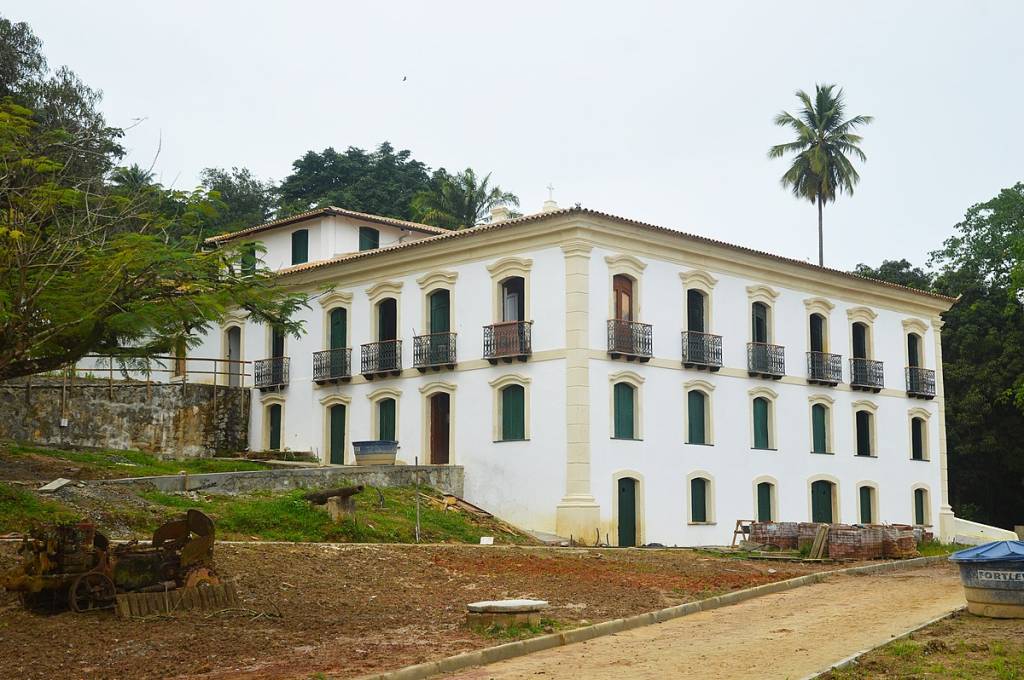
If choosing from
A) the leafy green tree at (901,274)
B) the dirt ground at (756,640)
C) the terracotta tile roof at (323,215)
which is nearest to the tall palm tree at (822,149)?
the leafy green tree at (901,274)

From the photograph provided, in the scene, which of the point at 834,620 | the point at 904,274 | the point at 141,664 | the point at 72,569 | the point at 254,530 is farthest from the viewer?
the point at 904,274

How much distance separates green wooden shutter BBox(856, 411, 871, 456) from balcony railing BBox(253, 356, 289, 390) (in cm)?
1919

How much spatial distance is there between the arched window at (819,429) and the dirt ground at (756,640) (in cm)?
1752

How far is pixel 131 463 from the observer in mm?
32156

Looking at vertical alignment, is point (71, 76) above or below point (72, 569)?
above

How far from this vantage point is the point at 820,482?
39656mm

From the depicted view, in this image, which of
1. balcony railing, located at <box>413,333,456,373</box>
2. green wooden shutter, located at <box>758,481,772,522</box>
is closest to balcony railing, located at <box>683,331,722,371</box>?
green wooden shutter, located at <box>758,481,772,522</box>

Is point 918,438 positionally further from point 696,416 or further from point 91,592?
point 91,592

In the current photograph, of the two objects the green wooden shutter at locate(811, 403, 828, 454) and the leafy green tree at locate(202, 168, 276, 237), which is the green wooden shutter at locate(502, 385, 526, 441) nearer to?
the green wooden shutter at locate(811, 403, 828, 454)

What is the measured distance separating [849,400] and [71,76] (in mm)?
30255

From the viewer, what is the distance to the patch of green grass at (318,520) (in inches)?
997

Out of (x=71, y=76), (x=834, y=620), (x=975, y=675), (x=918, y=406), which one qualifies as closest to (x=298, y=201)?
(x=71, y=76)

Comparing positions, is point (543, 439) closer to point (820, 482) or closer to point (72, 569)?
point (820, 482)

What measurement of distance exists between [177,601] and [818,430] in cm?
2764
